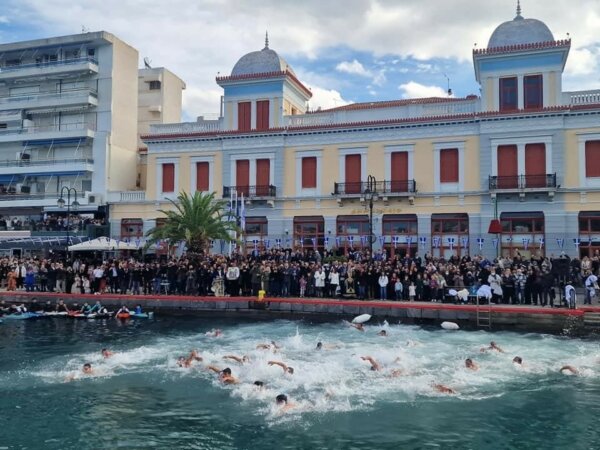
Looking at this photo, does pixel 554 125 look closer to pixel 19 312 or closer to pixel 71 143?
pixel 19 312

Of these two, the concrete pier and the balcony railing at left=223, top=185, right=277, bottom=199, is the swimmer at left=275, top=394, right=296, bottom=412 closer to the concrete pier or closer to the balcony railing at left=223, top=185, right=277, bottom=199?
the concrete pier

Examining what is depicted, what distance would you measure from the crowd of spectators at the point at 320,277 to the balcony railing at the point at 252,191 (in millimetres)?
7665

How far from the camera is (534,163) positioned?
34781 mm

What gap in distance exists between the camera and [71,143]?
157ft

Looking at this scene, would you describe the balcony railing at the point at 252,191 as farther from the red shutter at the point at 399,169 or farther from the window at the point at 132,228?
the red shutter at the point at 399,169

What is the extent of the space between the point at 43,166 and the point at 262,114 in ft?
64.7

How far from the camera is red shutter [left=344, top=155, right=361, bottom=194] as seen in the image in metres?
38.3

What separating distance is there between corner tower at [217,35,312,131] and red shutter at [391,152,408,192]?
28.2 feet

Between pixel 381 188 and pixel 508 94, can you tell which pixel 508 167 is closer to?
pixel 508 94

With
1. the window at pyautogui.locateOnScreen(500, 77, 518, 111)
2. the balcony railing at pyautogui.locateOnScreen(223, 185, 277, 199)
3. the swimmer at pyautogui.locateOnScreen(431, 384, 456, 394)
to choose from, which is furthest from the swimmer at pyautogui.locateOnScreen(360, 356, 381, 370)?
the window at pyautogui.locateOnScreen(500, 77, 518, 111)

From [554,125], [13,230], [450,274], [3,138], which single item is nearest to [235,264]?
[450,274]

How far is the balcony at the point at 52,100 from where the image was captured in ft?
156

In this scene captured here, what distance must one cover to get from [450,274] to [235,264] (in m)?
10.5

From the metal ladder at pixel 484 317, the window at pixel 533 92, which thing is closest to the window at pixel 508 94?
the window at pixel 533 92
